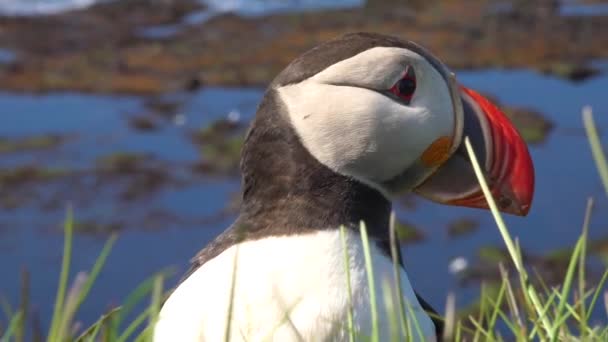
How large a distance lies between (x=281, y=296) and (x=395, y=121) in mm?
521

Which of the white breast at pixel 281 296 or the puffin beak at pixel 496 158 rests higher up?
the puffin beak at pixel 496 158

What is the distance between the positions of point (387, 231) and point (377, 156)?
17 centimetres

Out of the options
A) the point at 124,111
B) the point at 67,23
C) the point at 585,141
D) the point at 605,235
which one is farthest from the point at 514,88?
the point at 67,23

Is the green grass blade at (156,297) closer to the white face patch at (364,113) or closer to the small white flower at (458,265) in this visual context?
the white face patch at (364,113)

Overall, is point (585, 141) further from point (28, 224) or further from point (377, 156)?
point (377, 156)

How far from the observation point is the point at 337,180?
2.06 meters

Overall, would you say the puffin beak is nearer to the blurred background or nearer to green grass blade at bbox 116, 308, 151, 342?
green grass blade at bbox 116, 308, 151, 342

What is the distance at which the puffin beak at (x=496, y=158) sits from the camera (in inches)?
87.3

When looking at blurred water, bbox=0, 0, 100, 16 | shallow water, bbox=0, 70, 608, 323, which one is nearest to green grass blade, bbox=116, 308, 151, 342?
shallow water, bbox=0, 70, 608, 323

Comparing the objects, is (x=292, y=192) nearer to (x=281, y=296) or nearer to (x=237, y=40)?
(x=281, y=296)

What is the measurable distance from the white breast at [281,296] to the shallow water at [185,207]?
6.21 meters

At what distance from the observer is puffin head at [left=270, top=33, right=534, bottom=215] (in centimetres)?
206

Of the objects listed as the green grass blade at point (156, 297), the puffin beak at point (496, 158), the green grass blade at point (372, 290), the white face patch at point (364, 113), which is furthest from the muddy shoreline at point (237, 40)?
the green grass blade at point (156, 297)

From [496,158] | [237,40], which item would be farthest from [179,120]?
[496,158]
